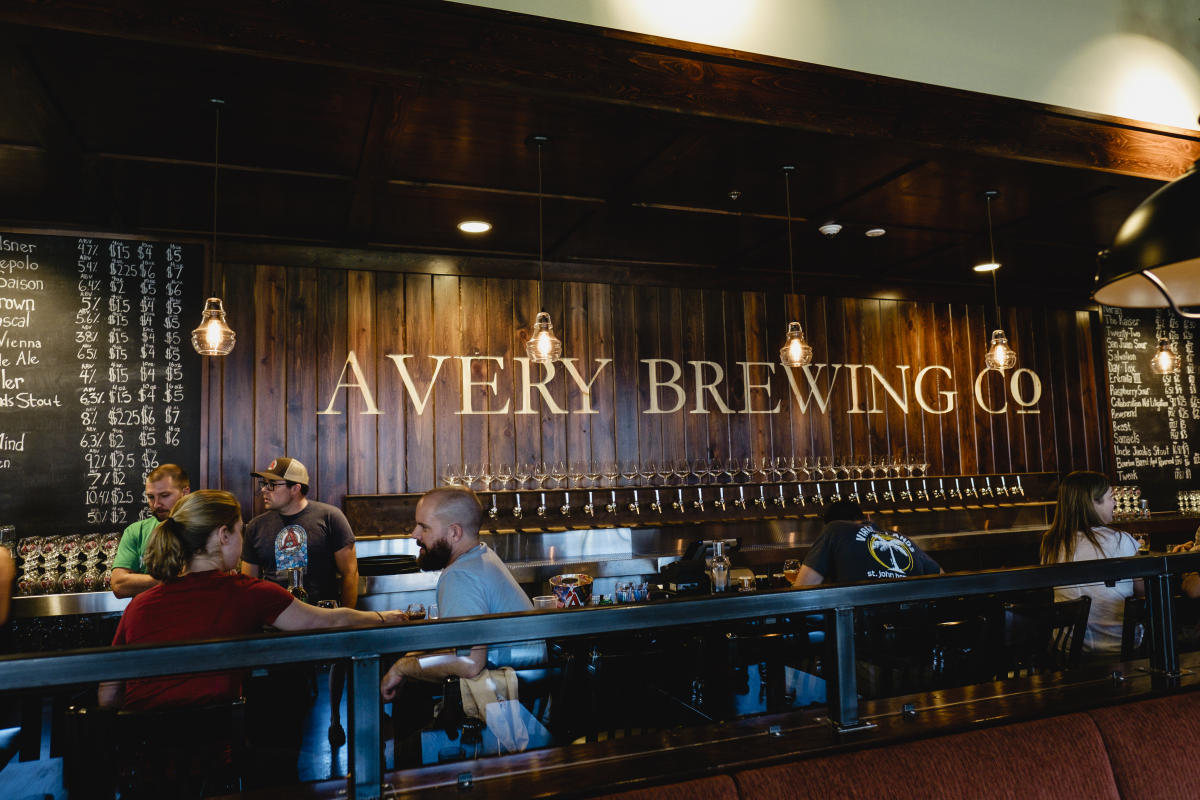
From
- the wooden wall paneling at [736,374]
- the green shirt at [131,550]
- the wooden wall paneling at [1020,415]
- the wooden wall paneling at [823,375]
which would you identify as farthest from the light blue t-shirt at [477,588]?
the wooden wall paneling at [1020,415]

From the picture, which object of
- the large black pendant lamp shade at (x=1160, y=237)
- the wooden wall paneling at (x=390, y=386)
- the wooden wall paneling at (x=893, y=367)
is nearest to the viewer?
the large black pendant lamp shade at (x=1160, y=237)

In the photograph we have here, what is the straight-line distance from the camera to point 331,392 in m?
5.52

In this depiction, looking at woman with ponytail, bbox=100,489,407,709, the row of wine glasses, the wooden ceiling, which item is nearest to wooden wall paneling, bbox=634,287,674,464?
the row of wine glasses

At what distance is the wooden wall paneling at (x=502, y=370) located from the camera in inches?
233

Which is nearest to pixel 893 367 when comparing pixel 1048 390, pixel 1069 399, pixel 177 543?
pixel 1048 390

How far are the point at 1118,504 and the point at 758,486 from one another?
3.54 m

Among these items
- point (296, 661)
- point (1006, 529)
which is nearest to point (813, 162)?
point (296, 661)

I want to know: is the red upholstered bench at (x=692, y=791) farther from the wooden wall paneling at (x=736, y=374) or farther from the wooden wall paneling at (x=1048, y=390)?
the wooden wall paneling at (x=1048, y=390)

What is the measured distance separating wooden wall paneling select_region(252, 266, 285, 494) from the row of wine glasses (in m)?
1.14

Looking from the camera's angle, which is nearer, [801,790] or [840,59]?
[801,790]

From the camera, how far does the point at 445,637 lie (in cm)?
132

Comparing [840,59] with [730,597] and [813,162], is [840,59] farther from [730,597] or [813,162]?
[730,597]

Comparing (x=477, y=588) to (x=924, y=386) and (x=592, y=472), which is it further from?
(x=924, y=386)

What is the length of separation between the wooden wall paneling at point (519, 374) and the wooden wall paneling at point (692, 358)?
1.21 meters
